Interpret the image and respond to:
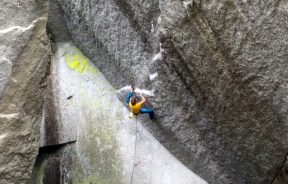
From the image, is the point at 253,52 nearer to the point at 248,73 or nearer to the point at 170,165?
the point at 248,73

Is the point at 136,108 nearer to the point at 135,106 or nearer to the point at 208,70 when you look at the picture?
the point at 135,106

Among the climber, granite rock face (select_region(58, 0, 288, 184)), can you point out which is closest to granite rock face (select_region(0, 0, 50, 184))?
granite rock face (select_region(58, 0, 288, 184))

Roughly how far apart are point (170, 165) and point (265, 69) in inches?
31.4

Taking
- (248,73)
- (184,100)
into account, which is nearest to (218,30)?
(248,73)

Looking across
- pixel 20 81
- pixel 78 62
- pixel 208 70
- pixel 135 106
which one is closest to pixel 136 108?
pixel 135 106

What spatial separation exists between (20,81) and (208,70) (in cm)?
90

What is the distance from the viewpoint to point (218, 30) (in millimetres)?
2098

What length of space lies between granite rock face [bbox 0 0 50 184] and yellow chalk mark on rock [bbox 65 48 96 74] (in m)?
0.47

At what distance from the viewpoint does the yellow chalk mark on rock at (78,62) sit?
285 centimetres

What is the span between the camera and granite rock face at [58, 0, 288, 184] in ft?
6.75

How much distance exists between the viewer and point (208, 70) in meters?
2.20

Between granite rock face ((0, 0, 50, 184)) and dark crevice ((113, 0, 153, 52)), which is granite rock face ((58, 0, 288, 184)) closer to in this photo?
dark crevice ((113, 0, 153, 52))

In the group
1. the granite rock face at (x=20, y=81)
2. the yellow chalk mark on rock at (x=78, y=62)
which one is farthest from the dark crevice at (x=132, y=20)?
the yellow chalk mark on rock at (x=78, y=62)

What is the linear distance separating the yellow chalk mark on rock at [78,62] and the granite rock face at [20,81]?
465mm
